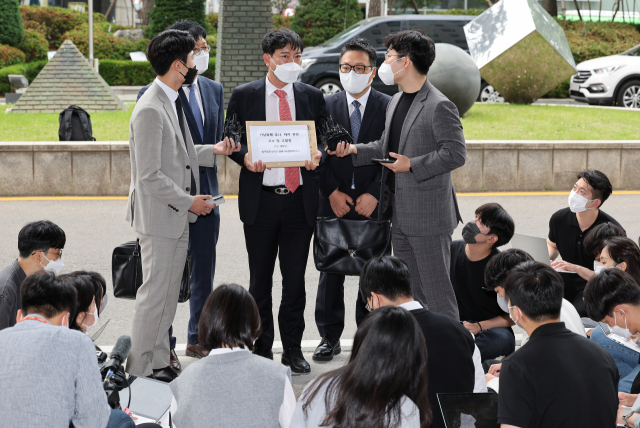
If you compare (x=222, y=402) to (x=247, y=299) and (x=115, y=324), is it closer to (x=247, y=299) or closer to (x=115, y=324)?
(x=247, y=299)

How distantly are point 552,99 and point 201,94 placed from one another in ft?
64.9

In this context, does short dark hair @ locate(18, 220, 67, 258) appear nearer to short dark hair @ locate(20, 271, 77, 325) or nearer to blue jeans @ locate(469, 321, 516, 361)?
short dark hair @ locate(20, 271, 77, 325)

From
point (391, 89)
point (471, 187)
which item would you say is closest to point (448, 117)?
point (471, 187)

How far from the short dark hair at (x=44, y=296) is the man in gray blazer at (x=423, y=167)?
2.30 metres

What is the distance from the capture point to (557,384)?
270 centimetres

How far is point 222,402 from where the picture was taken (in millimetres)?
2695

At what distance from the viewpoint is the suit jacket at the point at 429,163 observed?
4605 millimetres

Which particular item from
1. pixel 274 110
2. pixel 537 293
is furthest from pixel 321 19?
pixel 537 293

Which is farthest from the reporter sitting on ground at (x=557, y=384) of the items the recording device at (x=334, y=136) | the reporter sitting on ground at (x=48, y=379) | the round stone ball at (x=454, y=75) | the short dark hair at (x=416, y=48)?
the round stone ball at (x=454, y=75)

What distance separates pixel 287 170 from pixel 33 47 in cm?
2605

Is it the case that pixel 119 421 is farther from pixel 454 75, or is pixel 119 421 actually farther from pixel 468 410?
pixel 454 75

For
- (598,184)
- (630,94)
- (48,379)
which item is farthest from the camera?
(630,94)

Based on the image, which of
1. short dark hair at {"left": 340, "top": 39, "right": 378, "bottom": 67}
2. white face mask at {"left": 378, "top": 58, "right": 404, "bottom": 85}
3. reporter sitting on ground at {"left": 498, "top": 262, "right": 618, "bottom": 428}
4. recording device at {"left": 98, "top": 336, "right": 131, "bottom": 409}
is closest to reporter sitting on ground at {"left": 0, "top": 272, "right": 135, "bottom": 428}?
recording device at {"left": 98, "top": 336, "right": 131, "bottom": 409}

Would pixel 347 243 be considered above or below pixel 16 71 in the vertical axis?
below
